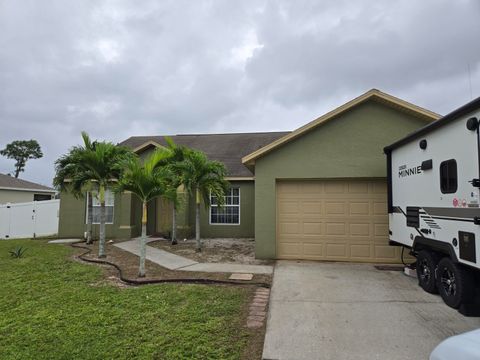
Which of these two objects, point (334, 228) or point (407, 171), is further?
point (334, 228)

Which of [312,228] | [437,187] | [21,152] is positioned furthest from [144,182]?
[21,152]

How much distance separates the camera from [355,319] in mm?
4266

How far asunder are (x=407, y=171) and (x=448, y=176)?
4.78ft

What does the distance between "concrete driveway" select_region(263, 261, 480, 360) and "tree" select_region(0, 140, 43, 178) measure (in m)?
47.3

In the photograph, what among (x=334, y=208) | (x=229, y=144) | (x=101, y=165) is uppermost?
(x=229, y=144)

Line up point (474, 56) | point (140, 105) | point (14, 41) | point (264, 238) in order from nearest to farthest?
point (474, 56)
point (264, 238)
point (14, 41)
point (140, 105)

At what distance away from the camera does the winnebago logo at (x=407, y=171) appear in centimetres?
575

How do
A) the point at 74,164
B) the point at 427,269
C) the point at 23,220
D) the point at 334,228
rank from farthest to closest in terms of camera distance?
the point at 23,220
the point at 74,164
the point at 334,228
the point at 427,269

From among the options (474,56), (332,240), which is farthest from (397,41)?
(332,240)

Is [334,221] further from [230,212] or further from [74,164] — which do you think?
[74,164]

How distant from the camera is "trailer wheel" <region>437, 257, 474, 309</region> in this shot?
441 cm

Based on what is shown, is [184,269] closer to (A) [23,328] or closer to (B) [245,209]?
(A) [23,328]

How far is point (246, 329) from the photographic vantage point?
3914 millimetres

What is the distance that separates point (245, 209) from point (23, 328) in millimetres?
9878
